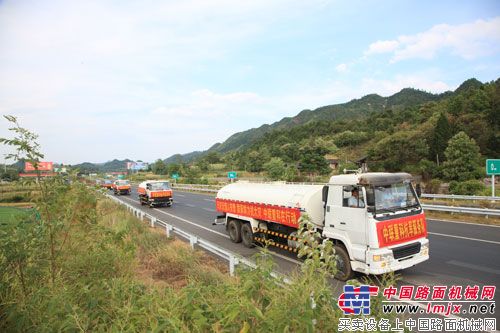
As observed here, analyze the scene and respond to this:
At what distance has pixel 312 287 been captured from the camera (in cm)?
371

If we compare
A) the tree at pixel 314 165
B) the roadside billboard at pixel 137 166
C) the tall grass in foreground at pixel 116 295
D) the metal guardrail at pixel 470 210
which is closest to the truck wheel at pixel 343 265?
the tall grass in foreground at pixel 116 295

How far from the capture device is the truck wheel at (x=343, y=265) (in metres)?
7.31

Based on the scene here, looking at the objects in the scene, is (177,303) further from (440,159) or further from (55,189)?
(440,159)

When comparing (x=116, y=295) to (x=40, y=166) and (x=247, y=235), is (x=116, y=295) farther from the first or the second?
(x=247, y=235)

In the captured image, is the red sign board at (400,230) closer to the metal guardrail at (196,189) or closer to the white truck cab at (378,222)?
the white truck cab at (378,222)

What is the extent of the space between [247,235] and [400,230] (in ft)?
18.4

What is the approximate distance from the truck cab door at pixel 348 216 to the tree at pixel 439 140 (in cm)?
4611

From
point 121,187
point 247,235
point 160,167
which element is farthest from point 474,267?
point 160,167

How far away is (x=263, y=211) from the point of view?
34.0 ft

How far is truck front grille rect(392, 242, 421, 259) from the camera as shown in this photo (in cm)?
695

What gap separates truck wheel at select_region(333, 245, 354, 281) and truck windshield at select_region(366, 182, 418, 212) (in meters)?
1.32

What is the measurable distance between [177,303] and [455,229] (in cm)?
1314

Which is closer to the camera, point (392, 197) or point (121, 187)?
point (392, 197)

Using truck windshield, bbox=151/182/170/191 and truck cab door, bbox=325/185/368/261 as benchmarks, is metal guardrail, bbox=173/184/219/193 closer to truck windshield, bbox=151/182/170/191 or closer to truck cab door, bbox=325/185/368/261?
truck windshield, bbox=151/182/170/191
